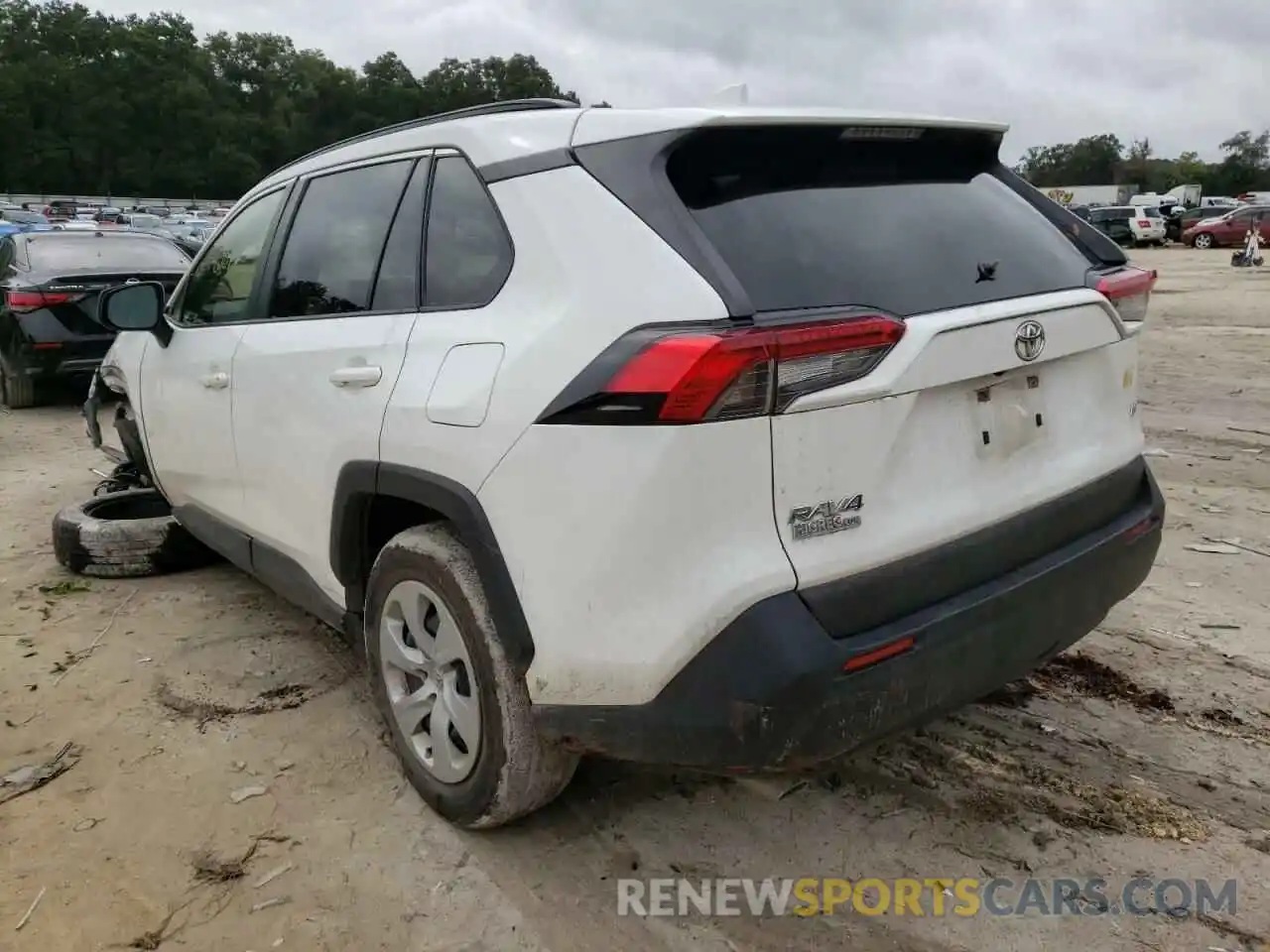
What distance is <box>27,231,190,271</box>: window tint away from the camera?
31.3 ft

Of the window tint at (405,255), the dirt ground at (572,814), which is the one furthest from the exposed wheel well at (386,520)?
the dirt ground at (572,814)

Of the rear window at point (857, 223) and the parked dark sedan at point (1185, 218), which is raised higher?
the rear window at point (857, 223)

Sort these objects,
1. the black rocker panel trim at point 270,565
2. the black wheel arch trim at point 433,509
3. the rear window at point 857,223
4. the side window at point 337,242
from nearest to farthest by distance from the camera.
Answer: the rear window at point 857,223, the black wheel arch trim at point 433,509, the side window at point 337,242, the black rocker panel trim at point 270,565

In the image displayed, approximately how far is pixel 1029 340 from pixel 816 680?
1.02m

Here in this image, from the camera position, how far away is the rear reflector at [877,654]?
202 centimetres

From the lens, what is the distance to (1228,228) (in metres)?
34.3

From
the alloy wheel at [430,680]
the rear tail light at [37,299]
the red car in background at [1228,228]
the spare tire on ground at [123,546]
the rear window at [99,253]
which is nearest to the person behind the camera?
the alloy wheel at [430,680]

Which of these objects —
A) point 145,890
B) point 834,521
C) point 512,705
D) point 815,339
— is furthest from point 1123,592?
point 145,890

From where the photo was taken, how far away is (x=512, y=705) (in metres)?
2.37

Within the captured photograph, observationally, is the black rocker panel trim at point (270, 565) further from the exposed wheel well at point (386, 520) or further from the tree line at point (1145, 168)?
the tree line at point (1145, 168)

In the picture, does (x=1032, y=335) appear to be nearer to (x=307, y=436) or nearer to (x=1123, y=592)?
(x=1123, y=592)

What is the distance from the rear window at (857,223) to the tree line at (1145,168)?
8833 centimetres

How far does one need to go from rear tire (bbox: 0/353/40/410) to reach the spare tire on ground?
17.8 ft

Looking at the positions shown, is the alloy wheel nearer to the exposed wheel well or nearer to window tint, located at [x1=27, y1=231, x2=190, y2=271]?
the exposed wheel well
